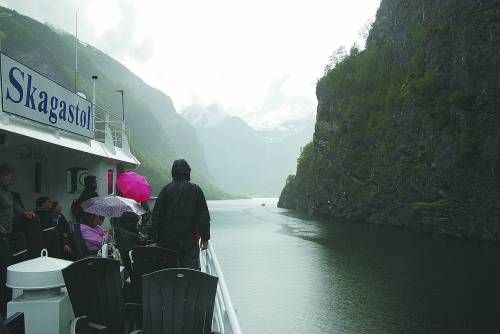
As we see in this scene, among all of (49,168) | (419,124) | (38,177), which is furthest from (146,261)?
(419,124)

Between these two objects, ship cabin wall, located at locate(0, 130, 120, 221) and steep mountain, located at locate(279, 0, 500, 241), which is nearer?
ship cabin wall, located at locate(0, 130, 120, 221)

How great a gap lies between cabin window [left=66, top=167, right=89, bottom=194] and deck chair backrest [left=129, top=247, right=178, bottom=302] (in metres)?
6.95

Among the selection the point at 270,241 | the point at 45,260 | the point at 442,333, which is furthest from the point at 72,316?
the point at 270,241

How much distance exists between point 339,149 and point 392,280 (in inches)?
1588

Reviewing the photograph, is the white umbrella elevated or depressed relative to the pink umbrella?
depressed

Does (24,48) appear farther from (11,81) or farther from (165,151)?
(11,81)

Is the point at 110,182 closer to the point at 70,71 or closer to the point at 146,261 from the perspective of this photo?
the point at 146,261

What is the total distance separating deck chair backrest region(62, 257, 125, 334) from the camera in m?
3.70

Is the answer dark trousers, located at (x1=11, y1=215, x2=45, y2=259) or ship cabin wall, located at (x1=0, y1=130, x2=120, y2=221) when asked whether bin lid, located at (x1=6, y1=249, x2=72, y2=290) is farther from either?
ship cabin wall, located at (x1=0, y1=130, x2=120, y2=221)

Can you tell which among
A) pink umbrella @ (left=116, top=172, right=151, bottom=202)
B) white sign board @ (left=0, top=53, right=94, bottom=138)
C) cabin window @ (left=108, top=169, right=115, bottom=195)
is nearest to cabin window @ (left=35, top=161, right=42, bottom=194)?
white sign board @ (left=0, top=53, right=94, bottom=138)

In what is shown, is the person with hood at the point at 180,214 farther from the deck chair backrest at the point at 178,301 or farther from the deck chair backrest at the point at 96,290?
the deck chair backrest at the point at 178,301

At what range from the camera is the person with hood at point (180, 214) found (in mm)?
5723

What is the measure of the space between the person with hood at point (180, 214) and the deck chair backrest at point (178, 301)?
2.29 m

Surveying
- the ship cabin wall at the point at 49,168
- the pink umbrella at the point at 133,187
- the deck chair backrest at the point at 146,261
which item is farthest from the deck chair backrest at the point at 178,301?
the pink umbrella at the point at 133,187
